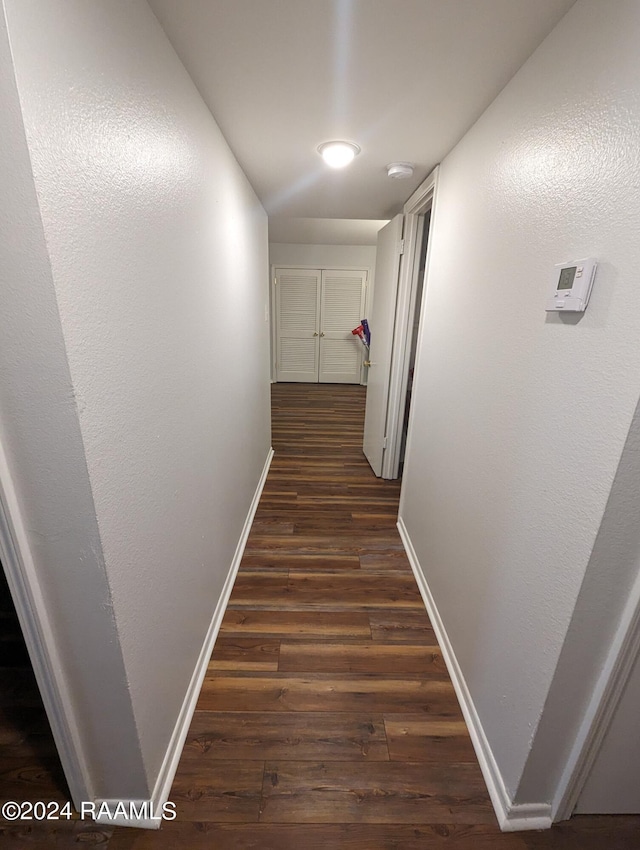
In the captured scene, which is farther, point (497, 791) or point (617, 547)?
point (497, 791)

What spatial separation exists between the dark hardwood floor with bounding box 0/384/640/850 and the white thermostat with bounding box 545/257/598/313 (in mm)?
1427

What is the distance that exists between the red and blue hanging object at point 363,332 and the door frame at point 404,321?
3163mm

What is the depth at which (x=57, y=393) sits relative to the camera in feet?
2.01

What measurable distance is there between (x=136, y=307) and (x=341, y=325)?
5362 mm

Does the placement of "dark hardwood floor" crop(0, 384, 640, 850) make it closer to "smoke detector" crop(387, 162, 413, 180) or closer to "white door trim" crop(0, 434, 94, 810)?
"white door trim" crop(0, 434, 94, 810)

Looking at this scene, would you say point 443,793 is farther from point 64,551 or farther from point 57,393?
point 57,393

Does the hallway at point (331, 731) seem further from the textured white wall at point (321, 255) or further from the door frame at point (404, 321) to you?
the textured white wall at point (321, 255)

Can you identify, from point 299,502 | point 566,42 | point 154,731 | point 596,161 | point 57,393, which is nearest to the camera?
point 57,393

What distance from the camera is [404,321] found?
2.53 meters

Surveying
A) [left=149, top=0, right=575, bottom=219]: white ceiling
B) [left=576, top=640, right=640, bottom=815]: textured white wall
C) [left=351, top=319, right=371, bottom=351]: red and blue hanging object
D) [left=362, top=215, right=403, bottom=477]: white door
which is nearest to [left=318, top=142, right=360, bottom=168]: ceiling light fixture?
[left=149, top=0, right=575, bottom=219]: white ceiling

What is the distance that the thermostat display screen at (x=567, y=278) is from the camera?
2.53 ft

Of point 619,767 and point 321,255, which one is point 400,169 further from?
point 321,255

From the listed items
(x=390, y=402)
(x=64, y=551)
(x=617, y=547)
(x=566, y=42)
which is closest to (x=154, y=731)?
(x=64, y=551)

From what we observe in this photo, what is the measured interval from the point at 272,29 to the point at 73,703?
185 centimetres
